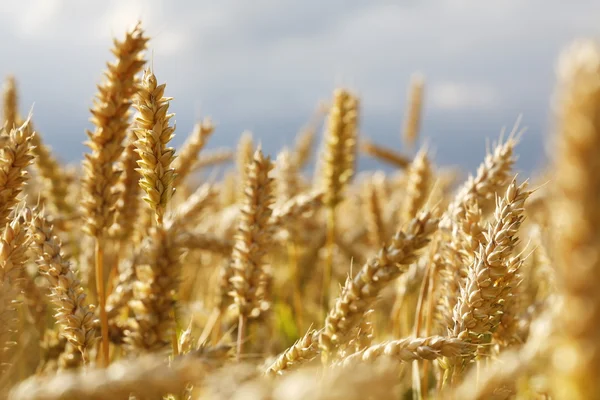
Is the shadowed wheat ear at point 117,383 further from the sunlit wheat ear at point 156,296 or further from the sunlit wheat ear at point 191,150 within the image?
the sunlit wheat ear at point 191,150

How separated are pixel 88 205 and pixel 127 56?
470mm

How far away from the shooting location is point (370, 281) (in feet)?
4.83

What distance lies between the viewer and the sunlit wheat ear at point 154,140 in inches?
53.7

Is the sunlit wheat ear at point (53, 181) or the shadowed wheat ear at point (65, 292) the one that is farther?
the sunlit wheat ear at point (53, 181)

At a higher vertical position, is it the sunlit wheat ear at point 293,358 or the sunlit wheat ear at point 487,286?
the sunlit wheat ear at point 487,286

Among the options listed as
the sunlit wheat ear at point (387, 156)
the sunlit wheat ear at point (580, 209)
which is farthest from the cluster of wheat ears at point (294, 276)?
the sunlit wheat ear at point (387, 156)

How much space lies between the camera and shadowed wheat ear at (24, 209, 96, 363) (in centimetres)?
133

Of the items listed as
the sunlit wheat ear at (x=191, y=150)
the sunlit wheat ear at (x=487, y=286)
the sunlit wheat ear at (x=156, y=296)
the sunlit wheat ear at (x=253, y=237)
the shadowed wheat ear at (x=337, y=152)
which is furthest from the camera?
the shadowed wheat ear at (x=337, y=152)

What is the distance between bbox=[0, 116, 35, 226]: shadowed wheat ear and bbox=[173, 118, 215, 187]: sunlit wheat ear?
1.30 m

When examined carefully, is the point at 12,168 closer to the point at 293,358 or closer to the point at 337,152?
the point at 293,358

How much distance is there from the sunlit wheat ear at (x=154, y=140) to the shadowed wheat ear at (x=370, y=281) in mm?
537

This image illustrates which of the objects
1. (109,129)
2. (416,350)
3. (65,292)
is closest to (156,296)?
(65,292)

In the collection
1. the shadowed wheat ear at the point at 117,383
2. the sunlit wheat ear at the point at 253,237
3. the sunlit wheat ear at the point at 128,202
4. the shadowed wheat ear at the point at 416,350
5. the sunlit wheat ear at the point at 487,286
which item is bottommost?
the shadowed wheat ear at the point at 416,350

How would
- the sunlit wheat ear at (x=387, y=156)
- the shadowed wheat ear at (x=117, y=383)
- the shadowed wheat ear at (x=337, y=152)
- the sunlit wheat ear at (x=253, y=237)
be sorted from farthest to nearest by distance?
the sunlit wheat ear at (x=387, y=156), the shadowed wheat ear at (x=337, y=152), the sunlit wheat ear at (x=253, y=237), the shadowed wheat ear at (x=117, y=383)
